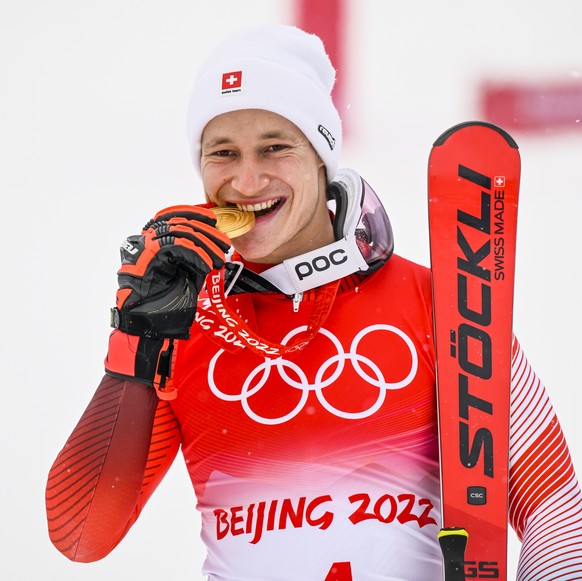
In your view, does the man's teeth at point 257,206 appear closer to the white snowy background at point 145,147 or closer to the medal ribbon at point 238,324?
the medal ribbon at point 238,324

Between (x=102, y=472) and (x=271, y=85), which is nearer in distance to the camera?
(x=102, y=472)

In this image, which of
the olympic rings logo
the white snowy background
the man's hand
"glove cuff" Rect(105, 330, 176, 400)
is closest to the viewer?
the man's hand

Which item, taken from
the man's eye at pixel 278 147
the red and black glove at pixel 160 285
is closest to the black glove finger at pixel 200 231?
the red and black glove at pixel 160 285

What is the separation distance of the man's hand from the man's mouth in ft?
0.73

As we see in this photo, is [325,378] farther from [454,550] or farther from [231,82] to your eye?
[231,82]

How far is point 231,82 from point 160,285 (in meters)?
0.59

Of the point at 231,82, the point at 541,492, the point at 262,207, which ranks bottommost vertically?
the point at 541,492

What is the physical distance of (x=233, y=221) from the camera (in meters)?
2.14

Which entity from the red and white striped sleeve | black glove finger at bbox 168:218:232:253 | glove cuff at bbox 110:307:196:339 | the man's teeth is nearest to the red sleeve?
glove cuff at bbox 110:307:196:339

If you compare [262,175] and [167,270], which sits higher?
[262,175]

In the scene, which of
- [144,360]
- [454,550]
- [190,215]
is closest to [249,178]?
[190,215]

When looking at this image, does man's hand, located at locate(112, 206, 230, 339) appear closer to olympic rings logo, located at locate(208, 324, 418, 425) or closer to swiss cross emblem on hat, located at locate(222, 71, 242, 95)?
olympic rings logo, located at locate(208, 324, 418, 425)

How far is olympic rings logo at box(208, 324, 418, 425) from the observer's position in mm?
2127

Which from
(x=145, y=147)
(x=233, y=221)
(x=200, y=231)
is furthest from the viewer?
(x=145, y=147)
